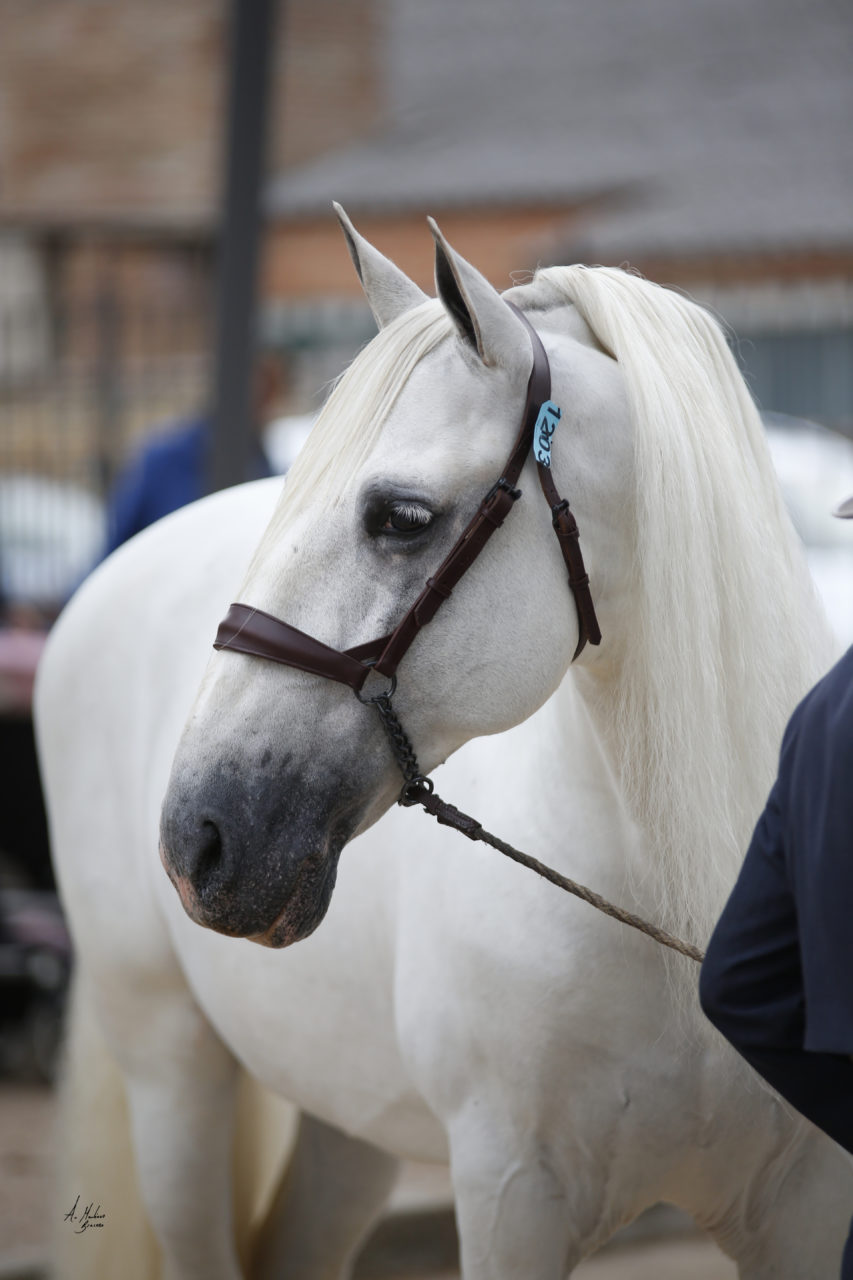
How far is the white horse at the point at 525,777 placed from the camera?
157 centimetres

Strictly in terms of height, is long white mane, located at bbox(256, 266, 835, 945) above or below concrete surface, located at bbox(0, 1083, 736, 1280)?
above

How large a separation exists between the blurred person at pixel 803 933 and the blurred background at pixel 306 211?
266 cm

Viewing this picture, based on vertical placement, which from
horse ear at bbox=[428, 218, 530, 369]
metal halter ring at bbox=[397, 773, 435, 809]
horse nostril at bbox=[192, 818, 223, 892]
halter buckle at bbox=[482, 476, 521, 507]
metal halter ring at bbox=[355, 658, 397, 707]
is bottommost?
horse nostril at bbox=[192, 818, 223, 892]

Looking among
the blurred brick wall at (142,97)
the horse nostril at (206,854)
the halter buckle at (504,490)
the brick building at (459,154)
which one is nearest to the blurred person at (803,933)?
the halter buckle at (504,490)

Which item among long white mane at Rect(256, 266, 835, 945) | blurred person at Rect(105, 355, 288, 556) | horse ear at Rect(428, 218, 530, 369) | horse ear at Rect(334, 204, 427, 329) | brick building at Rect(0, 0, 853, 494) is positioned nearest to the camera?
horse ear at Rect(428, 218, 530, 369)

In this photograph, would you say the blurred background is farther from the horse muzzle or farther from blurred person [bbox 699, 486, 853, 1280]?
blurred person [bbox 699, 486, 853, 1280]

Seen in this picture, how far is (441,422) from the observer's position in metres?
1.60

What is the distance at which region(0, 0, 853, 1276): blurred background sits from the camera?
5.03 metres

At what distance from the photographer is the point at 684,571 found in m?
1.68

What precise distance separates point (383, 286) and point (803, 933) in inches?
38.7

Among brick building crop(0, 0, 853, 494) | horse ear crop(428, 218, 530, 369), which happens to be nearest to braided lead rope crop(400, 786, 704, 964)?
horse ear crop(428, 218, 530, 369)

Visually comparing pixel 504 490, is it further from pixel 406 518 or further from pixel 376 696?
pixel 376 696

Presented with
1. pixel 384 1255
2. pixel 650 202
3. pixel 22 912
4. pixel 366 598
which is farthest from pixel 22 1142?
pixel 650 202

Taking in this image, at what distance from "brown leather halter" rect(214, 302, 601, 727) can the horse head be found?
0.05 feet
